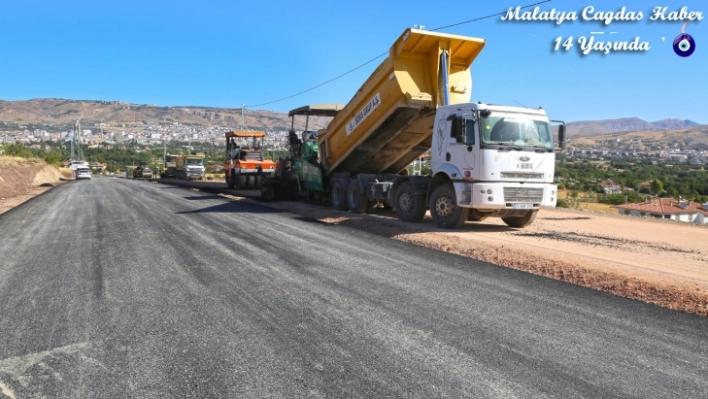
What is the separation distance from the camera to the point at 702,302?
222 inches

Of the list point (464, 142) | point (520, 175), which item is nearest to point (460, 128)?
→ point (464, 142)

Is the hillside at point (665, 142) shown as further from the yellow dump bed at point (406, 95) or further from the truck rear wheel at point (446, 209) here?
the truck rear wheel at point (446, 209)

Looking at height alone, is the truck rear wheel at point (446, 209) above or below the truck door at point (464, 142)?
below

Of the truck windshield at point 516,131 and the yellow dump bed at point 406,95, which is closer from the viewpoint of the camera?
the truck windshield at point 516,131

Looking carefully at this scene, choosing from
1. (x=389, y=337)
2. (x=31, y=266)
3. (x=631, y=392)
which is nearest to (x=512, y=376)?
(x=631, y=392)

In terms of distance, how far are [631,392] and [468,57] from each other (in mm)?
10485

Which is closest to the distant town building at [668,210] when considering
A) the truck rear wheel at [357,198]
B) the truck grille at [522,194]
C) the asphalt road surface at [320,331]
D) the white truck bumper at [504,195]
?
the white truck bumper at [504,195]

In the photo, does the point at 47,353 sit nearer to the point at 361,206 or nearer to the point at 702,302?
the point at 702,302

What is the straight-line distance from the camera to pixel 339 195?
1605 cm

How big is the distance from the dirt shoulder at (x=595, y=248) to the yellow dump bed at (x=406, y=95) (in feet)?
7.20

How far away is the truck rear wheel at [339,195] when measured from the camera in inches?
621

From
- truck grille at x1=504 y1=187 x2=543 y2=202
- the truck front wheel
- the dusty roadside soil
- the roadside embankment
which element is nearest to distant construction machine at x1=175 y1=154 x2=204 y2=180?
the roadside embankment

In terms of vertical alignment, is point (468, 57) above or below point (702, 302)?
above

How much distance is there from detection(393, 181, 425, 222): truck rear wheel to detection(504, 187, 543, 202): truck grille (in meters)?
2.39
